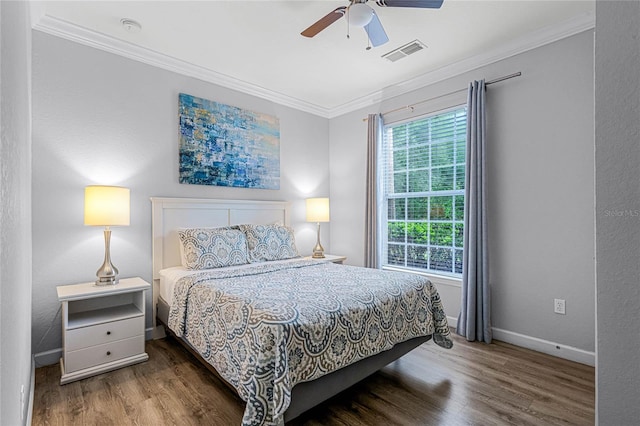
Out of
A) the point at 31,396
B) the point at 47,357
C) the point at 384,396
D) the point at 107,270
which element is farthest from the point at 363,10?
the point at 47,357

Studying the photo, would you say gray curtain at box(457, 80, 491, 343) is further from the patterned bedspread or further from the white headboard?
the white headboard

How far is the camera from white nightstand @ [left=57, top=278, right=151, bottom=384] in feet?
7.32

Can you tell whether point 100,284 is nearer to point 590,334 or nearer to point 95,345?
point 95,345

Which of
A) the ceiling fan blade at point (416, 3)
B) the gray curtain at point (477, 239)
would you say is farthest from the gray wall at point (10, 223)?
the gray curtain at point (477, 239)

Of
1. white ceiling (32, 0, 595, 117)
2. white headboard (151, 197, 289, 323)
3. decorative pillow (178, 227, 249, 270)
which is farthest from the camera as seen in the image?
white headboard (151, 197, 289, 323)

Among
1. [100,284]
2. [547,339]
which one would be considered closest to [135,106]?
[100,284]

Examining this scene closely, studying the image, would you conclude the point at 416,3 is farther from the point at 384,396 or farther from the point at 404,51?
the point at 384,396

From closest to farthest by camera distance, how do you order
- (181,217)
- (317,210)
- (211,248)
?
(211,248) < (181,217) < (317,210)

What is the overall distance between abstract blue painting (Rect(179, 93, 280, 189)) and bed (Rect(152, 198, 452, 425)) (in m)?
0.44

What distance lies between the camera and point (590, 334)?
2.47 metres

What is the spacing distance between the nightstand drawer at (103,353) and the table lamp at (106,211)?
19.2 inches

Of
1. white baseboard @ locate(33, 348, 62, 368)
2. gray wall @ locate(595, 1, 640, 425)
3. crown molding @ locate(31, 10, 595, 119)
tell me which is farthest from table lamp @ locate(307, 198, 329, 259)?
gray wall @ locate(595, 1, 640, 425)

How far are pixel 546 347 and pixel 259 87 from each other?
13.1 ft

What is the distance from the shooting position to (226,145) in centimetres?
357
